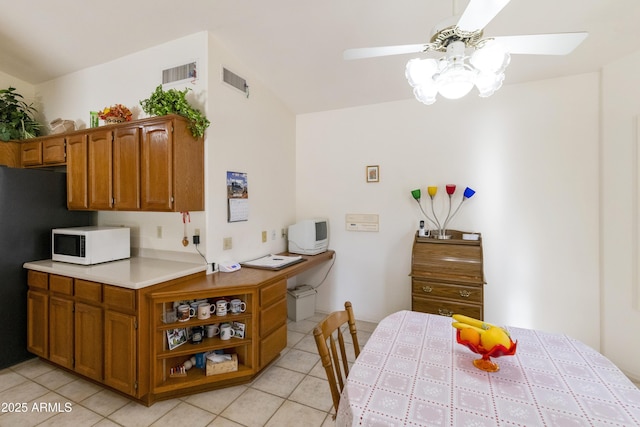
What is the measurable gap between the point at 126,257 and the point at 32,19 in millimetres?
2159

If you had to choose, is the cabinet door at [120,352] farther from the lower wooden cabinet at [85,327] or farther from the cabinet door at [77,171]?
the cabinet door at [77,171]

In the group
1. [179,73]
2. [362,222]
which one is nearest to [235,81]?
[179,73]

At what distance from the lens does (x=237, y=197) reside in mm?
2684

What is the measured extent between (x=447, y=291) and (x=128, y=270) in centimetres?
268

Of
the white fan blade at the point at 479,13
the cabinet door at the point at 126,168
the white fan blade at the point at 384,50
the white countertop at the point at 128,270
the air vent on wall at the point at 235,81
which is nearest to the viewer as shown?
the white fan blade at the point at 479,13

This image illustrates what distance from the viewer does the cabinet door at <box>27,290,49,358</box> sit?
2361 millimetres

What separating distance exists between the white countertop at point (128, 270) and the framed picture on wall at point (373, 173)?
2045 millimetres

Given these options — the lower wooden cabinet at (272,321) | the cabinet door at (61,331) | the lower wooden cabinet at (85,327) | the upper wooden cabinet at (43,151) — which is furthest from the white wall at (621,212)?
→ the upper wooden cabinet at (43,151)

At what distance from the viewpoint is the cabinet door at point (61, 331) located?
7.27 ft

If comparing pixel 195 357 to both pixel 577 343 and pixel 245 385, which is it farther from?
pixel 577 343

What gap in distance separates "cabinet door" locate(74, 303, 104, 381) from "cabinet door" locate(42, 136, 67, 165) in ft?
5.03

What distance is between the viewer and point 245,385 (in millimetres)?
2193

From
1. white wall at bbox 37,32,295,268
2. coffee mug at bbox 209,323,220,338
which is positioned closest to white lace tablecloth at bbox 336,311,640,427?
coffee mug at bbox 209,323,220,338

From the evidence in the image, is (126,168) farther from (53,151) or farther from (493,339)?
(493,339)
